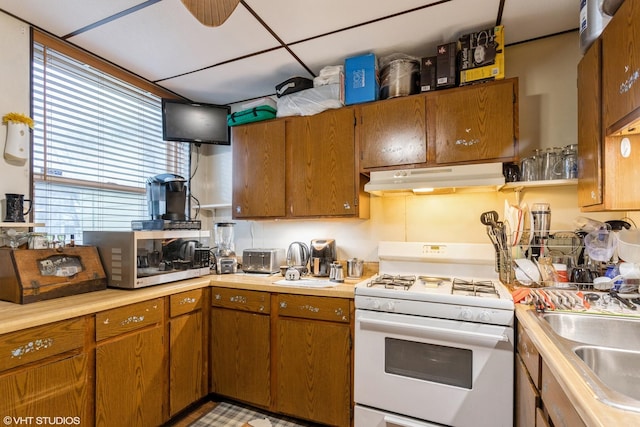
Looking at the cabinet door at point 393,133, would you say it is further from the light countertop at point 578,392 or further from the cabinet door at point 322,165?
the light countertop at point 578,392

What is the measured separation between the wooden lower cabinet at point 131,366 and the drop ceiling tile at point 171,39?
164 cm

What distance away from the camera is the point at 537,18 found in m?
1.81

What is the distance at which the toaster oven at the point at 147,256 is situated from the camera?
6.25 feet

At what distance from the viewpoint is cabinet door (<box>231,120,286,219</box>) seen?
8.13 feet

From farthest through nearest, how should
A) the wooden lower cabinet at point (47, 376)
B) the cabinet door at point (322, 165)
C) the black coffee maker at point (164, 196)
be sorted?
the black coffee maker at point (164, 196) → the cabinet door at point (322, 165) → the wooden lower cabinet at point (47, 376)

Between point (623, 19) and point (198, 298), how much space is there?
8.61 feet

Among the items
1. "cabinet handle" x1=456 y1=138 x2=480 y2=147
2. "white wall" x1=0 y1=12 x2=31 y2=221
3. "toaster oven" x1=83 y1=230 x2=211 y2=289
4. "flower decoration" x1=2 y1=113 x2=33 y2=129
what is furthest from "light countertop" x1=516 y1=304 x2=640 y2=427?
"flower decoration" x1=2 y1=113 x2=33 y2=129

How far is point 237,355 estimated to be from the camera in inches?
86.1

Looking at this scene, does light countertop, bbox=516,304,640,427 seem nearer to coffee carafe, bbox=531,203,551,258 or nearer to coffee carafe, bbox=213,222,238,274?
coffee carafe, bbox=531,203,551,258

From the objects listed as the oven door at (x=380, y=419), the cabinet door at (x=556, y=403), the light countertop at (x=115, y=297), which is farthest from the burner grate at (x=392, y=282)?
the cabinet door at (x=556, y=403)

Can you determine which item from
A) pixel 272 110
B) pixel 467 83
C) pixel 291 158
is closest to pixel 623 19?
pixel 467 83

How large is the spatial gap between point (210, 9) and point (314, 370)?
195 cm

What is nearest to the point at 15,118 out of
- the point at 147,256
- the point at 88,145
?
the point at 88,145

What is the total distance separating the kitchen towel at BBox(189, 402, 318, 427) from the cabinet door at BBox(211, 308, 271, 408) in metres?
0.09
